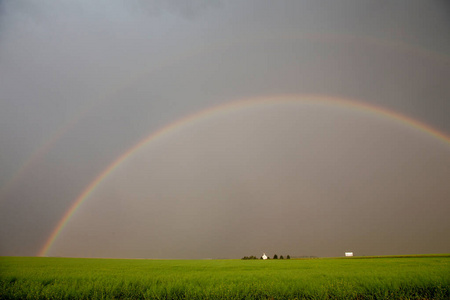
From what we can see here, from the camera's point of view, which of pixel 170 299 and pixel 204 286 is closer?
pixel 170 299

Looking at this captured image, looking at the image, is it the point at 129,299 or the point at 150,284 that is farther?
the point at 150,284

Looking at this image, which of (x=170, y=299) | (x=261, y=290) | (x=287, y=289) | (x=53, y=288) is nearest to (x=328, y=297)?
(x=287, y=289)

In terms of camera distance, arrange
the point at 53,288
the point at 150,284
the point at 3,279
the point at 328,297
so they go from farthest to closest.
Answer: the point at 3,279 < the point at 150,284 < the point at 53,288 < the point at 328,297

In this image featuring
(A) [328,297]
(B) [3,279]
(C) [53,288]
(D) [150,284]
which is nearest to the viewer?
(A) [328,297]

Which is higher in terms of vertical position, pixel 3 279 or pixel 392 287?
pixel 3 279

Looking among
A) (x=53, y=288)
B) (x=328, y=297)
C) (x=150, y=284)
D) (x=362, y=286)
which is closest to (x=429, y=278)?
(x=362, y=286)

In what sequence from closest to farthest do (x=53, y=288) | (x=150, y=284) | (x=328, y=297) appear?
(x=328, y=297) → (x=53, y=288) → (x=150, y=284)

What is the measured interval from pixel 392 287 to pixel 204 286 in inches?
301

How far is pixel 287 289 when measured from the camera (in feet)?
39.2

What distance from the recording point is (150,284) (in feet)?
44.1

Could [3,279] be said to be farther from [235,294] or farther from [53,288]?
[235,294]

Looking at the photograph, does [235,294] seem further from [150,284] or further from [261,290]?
[150,284]

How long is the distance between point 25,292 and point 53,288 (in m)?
1.08

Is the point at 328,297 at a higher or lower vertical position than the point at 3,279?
lower
